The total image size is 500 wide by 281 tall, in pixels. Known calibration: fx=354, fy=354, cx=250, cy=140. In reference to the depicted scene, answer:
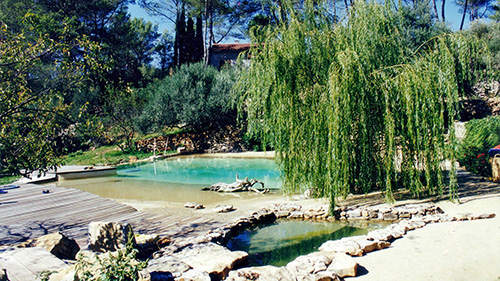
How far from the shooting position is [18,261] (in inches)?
183

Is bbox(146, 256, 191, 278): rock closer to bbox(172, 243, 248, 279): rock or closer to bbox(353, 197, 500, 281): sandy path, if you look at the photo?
bbox(172, 243, 248, 279): rock

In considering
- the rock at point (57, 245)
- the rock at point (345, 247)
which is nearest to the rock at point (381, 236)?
the rock at point (345, 247)

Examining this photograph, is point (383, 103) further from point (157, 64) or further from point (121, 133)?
point (157, 64)

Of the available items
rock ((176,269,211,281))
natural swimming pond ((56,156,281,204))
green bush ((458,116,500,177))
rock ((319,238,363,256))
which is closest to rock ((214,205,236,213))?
natural swimming pond ((56,156,281,204))

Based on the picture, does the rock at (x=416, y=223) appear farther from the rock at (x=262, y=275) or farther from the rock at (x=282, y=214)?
the rock at (x=262, y=275)

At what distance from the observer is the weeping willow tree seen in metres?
7.97

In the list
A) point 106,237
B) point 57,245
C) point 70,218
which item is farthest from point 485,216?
point 70,218

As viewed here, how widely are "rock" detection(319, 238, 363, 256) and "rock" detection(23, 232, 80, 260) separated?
4312 millimetres

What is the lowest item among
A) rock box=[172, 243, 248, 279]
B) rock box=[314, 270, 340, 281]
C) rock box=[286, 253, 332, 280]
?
rock box=[314, 270, 340, 281]

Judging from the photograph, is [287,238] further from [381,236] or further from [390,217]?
[390,217]

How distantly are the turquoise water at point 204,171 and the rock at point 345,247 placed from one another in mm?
8225

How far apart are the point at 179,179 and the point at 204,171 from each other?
2.38m

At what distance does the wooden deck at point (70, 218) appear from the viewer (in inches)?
287

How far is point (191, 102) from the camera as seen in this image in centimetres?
2662
